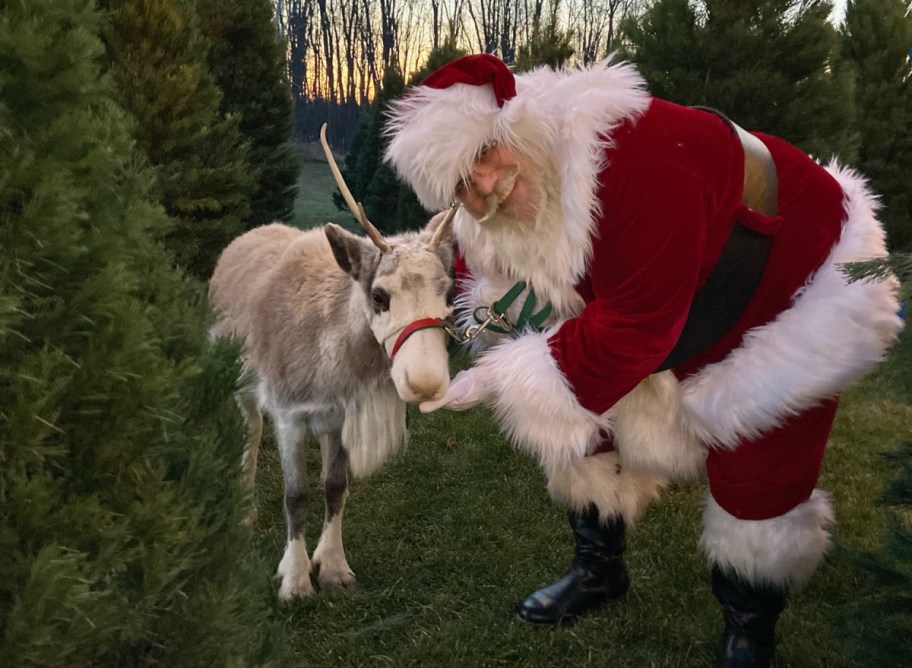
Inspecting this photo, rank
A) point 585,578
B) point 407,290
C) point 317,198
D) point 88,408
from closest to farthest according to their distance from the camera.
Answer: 1. point 88,408
2. point 407,290
3. point 585,578
4. point 317,198

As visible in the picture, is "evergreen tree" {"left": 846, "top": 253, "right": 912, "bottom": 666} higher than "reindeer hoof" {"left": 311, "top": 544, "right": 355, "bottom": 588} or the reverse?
higher

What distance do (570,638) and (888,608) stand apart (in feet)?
4.11

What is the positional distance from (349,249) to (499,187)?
3.70 feet

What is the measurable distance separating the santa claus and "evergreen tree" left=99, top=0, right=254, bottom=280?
233 cm

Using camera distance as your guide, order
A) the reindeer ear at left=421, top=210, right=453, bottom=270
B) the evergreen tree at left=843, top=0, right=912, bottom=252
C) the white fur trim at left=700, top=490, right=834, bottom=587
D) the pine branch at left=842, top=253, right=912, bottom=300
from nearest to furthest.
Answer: the pine branch at left=842, top=253, right=912, bottom=300
the white fur trim at left=700, top=490, right=834, bottom=587
the reindeer ear at left=421, top=210, right=453, bottom=270
the evergreen tree at left=843, top=0, right=912, bottom=252

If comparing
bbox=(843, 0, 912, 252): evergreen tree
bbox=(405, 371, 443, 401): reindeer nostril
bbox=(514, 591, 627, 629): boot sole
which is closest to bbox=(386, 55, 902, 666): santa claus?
bbox=(405, 371, 443, 401): reindeer nostril

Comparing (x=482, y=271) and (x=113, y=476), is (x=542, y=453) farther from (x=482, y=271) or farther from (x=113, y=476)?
(x=113, y=476)

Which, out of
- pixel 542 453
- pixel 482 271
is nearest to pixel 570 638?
pixel 542 453

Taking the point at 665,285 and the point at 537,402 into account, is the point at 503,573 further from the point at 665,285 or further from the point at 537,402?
the point at 665,285

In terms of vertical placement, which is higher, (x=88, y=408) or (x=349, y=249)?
(x=88, y=408)

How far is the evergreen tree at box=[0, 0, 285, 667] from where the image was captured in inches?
38.2

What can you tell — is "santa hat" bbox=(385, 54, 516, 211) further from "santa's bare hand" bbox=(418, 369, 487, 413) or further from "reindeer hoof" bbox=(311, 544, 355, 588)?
"reindeer hoof" bbox=(311, 544, 355, 588)

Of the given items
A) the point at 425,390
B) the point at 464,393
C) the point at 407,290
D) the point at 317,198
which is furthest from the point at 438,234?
the point at 317,198

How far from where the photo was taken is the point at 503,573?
11.9ft
